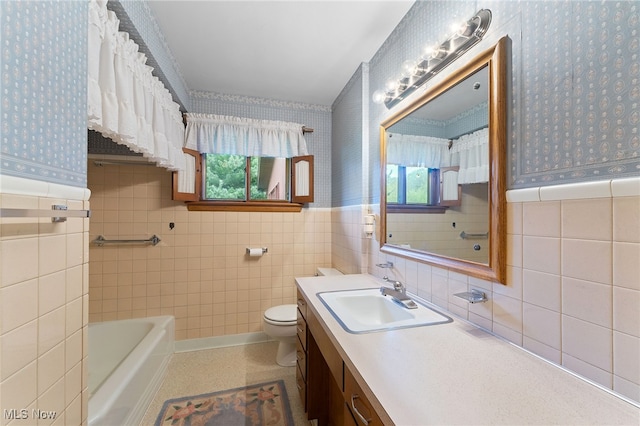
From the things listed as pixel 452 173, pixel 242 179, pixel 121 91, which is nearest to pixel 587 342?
pixel 452 173

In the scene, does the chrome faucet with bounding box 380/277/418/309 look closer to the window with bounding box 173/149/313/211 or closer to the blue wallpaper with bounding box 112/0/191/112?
the window with bounding box 173/149/313/211

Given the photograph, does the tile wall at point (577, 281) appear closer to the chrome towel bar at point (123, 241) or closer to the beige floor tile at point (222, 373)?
the beige floor tile at point (222, 373)

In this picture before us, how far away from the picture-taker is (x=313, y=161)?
2688 mm

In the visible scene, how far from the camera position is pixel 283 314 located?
2156mm

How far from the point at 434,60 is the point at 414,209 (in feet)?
2.60

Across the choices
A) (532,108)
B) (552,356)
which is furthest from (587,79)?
(552,356)

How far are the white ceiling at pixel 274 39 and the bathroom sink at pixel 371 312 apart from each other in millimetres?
1708

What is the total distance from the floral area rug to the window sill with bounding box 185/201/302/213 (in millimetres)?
1527

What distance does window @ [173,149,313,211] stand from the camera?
254 centimetres

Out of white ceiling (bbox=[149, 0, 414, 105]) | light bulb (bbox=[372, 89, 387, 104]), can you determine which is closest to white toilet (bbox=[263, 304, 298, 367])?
light bulb (bbox=[372, 89, 387, 104])

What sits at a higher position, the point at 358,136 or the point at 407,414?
the point at 358,136

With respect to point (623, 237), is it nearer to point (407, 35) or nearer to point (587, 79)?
point (587, 79)

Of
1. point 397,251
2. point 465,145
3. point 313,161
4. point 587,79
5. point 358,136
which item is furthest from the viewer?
point 313,161

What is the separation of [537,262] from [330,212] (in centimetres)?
207
